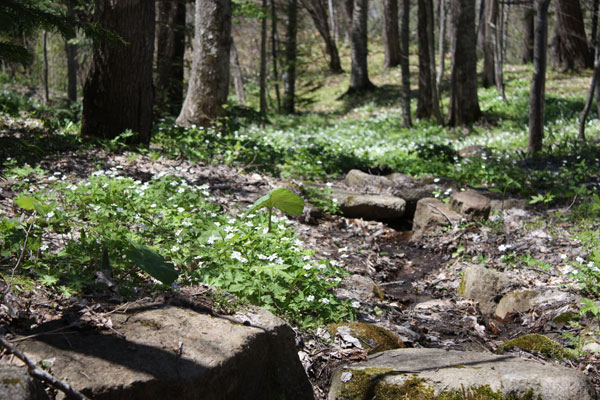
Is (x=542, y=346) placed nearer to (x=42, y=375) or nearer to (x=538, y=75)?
(x=42, y=375)

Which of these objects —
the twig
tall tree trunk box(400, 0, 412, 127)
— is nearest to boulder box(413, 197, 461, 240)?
the twig

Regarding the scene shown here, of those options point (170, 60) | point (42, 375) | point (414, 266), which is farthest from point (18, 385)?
point (170, 60)

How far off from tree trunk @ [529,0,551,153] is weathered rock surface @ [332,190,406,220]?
3.82 meters

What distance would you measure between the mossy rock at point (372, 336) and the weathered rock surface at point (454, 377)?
34 cm

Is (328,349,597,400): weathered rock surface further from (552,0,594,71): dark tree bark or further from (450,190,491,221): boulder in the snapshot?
(552,0,594,71): dark tree bark

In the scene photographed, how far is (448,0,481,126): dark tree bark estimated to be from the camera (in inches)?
541

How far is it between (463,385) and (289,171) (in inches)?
242

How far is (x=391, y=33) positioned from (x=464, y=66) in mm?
10531

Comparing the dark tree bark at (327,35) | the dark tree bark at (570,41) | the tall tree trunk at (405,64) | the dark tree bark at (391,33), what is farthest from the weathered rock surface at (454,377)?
the dark tree bark at (327,35)

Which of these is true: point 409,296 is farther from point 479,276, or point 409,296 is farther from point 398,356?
point 398,356

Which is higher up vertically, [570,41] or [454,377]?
[570,41]

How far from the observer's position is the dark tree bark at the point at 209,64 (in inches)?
384

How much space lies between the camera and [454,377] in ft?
9.41

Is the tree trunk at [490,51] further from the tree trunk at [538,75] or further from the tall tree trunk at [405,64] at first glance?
the tree trunk at [538,75]
